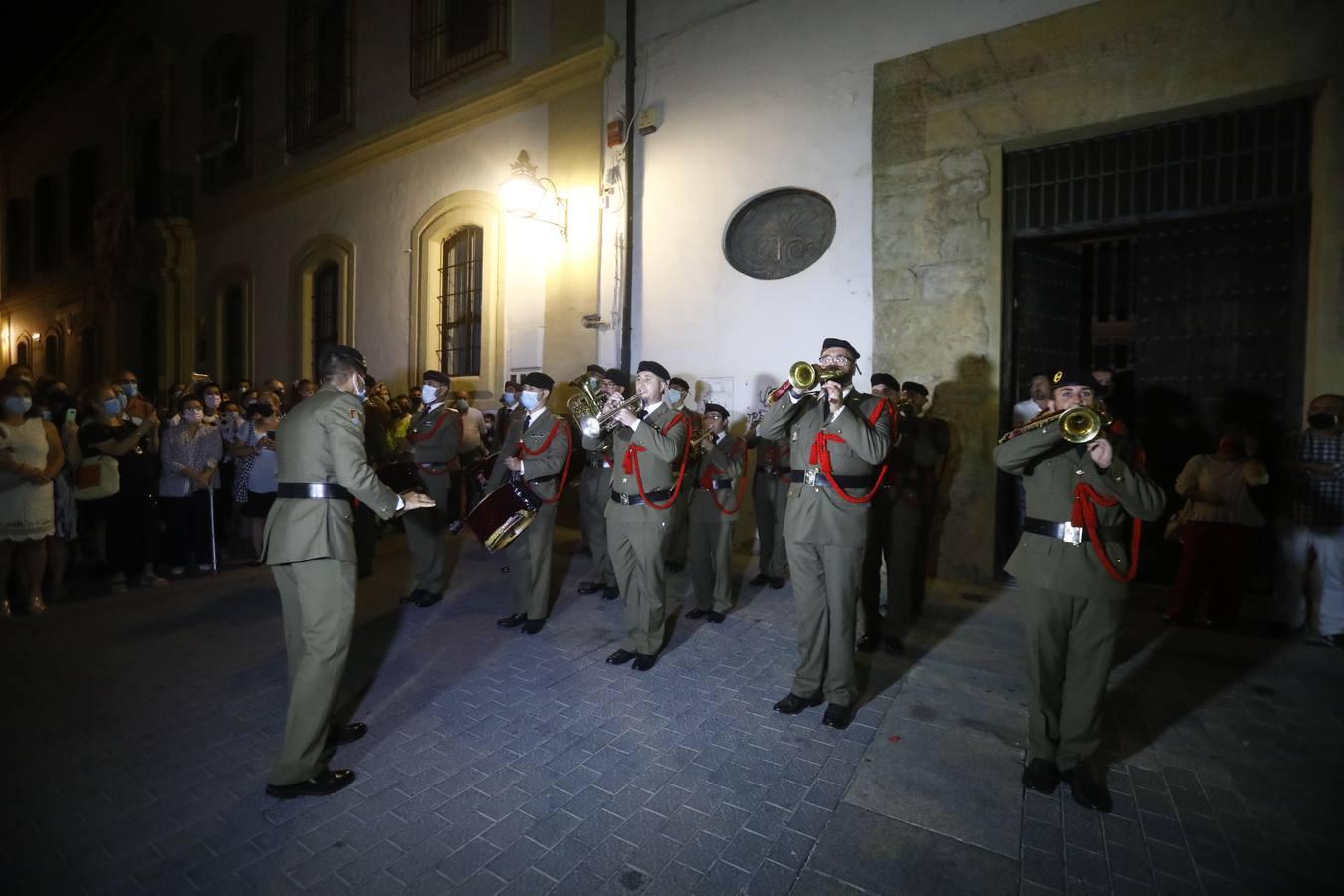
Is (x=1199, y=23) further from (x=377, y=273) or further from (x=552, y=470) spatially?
(x=377, y=273)

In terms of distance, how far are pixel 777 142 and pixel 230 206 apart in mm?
14612

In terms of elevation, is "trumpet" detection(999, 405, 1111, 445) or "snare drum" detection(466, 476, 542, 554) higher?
"trumpet" detection(999, 405, 1111, 445)

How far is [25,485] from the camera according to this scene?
18.5 ft

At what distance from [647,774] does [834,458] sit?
6.84ft

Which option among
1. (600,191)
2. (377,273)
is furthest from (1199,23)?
(377,273)

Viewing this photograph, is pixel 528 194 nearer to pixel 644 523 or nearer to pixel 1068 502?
pixel 644 523

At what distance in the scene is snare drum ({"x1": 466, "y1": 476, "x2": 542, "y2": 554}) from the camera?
5145 millimetres

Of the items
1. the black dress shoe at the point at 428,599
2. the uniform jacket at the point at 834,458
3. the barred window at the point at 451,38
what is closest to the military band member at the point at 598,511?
the black dress shoe at the point at 428,599

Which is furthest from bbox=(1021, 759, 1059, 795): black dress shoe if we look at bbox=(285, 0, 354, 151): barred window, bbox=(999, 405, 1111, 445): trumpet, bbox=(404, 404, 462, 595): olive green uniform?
bbox=(285, 0, 354, 151): barred window

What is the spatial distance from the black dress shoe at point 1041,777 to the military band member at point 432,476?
5031 millimetres

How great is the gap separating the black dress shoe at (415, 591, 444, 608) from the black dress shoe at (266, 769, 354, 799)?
3.01 metres

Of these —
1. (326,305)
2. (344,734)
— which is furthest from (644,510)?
(326,305)

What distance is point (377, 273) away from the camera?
12625 mm

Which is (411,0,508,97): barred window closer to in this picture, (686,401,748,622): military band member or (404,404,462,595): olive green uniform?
(404,404,462,595): olive green uniform
